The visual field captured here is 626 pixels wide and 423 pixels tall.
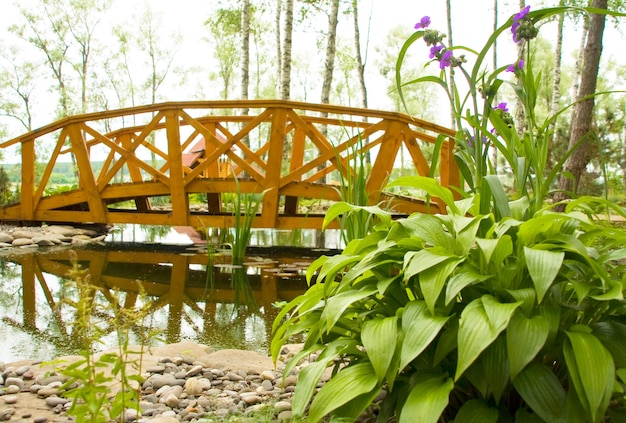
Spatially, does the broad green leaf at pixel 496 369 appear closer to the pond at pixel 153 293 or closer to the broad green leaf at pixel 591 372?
the broad green leaf at pixel 591 372

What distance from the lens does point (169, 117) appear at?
5586 millimetres

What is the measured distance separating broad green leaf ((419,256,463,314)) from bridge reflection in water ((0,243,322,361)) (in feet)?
2.80

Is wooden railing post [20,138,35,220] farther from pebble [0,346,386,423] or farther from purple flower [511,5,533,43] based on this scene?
purple flower [511,5,533,43]

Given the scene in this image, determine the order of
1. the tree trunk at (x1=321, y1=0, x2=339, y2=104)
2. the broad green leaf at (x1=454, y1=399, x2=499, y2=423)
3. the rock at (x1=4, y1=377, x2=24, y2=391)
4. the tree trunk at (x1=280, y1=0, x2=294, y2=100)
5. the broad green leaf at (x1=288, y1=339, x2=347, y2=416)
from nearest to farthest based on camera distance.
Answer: the broad green leaf at (x1=454, y1=399, x2=499, y2=423) < the broad green leaf at (x1=288, y1=339, x2=347, y2=416) < the rock at (x1=4, y1=377, x2=24, y2=391) < the tree trunk at (x1=280, y1=0, x2=294, y2=100) < the tree trunk at (x1=321, y1=0, x2=339, y2=104)

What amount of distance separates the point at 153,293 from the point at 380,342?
2.55 m

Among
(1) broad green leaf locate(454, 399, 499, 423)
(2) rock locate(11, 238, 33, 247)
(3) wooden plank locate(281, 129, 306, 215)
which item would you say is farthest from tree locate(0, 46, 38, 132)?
(1) broad green leaf locate(454, 399, 499, 423)

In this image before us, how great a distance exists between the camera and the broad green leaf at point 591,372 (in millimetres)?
1010

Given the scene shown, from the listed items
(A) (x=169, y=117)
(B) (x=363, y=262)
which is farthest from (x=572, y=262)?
(A) (x=169, y=117)

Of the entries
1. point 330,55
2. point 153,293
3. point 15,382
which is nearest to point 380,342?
point 15,382

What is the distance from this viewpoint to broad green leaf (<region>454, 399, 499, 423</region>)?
1.12m

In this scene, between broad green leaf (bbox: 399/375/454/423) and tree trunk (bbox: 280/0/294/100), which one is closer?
broad green leaf (bbox: 399/375/454/423)

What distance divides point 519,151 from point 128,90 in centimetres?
3078

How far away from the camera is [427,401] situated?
3.57 feet

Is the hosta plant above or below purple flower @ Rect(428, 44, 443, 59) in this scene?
below
